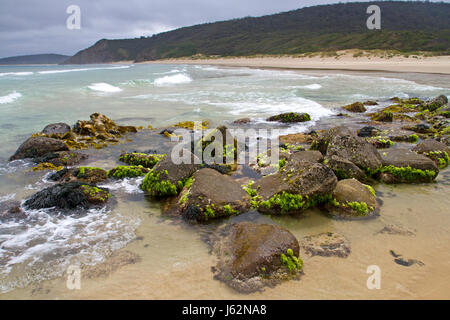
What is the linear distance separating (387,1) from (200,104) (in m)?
152

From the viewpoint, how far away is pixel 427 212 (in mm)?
5098

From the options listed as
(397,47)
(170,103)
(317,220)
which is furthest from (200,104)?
(397,47)

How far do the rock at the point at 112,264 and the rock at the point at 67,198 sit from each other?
1801mm

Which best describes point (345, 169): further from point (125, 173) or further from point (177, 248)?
point (125, 173)

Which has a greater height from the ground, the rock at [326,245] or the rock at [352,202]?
the rock at [352,202]

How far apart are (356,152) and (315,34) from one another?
90836mm

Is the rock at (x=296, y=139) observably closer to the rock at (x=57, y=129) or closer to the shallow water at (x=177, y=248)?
the shallow water at (x=177, y=248)

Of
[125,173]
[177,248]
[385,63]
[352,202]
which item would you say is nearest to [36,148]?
[125,173]

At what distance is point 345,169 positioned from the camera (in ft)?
20.5

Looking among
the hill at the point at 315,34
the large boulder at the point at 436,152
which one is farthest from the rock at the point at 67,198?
the hill at the point at 315,34

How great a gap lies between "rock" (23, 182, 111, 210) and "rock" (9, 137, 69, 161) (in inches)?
124

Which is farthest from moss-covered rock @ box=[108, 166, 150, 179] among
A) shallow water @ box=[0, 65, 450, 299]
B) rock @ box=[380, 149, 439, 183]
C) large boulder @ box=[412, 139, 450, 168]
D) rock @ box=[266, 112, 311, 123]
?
rock @ box=[266, 112, 311, 123]

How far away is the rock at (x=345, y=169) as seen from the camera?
6.23m

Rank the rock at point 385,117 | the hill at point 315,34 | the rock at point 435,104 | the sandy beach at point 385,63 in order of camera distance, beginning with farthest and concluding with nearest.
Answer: the hill at point 315,34
the sandy beach at point 385,63
the rock at point 435,104
the rock at point 385,117
